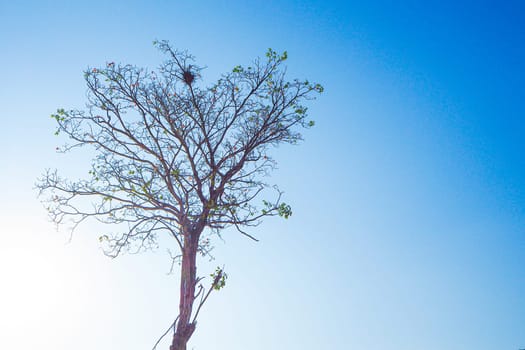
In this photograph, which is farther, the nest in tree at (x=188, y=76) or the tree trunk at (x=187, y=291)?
the nest in tree at (x=188, y=76)

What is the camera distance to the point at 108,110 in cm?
965

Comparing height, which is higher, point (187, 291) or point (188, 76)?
point (188, 76)

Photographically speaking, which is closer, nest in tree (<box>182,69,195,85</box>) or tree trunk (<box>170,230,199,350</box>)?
tree trunk (<box>170,230,199,350</box>)

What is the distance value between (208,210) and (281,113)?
380 cm

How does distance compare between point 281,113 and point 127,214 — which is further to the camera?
point 281,113

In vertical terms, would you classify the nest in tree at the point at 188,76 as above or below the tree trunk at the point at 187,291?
above

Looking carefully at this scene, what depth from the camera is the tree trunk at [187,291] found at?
6.94 metres

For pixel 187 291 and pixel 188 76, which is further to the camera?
pixel 188 76

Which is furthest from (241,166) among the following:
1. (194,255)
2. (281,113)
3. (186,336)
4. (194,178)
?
(186,336)

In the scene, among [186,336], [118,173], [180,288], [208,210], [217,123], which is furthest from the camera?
[217,123]

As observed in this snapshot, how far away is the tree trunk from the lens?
6.94m

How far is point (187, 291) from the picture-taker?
7637mm

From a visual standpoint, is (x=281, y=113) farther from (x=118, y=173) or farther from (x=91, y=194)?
(x=91, y=194)

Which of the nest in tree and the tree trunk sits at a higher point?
the nest in tree
